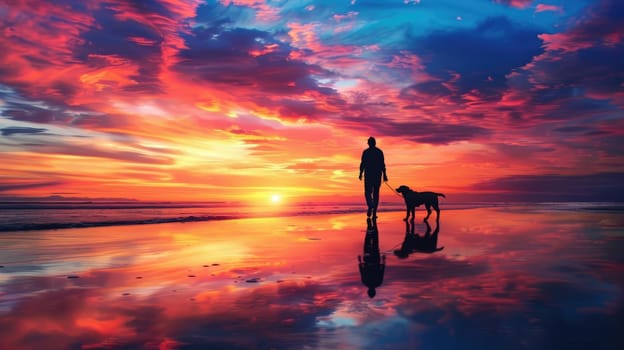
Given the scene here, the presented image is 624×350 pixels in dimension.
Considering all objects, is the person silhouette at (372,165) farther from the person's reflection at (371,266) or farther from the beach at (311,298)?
the beach at (311,298)

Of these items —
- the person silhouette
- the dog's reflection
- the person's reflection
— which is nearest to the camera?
the person's reflection

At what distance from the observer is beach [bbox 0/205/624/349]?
10.6 feet

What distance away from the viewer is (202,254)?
25.7 feet

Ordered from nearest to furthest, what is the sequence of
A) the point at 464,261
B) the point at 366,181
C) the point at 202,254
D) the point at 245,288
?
the point at 245,288 → the point at 464,261 → the point at 202,254 → the point at 366,181

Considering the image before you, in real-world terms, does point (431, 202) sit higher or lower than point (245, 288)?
higher

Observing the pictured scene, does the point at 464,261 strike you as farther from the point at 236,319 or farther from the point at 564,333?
the point at 236,319

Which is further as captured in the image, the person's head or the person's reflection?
the person's head

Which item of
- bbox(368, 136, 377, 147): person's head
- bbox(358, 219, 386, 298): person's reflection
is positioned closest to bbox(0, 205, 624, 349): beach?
bbox(358, 219, 386, 298): person's reflection

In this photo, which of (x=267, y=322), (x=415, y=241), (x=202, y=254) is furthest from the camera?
(x=415, y=241)

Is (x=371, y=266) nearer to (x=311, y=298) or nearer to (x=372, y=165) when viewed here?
(x=311, y=298)

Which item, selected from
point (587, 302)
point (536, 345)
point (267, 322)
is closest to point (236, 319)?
point (267, 322)

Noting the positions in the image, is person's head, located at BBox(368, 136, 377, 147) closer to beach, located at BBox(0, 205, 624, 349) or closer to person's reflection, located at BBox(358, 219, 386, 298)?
person's reflection, located at BBox(358, 219, 386, 298)

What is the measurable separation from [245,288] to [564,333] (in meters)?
3.02

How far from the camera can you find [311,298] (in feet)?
14.5
